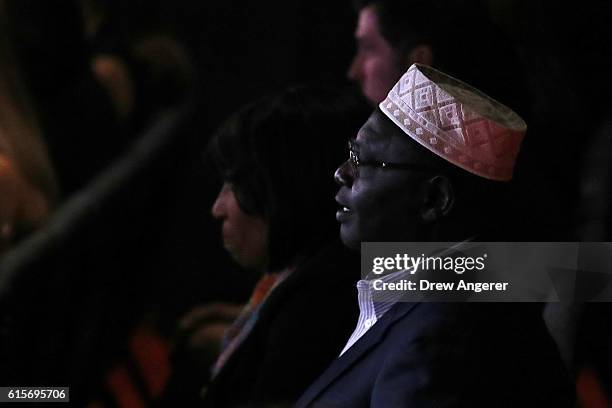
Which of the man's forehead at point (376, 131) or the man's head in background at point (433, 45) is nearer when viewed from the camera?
the man's forehead at point (376, 131)

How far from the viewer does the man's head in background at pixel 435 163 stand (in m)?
1.68

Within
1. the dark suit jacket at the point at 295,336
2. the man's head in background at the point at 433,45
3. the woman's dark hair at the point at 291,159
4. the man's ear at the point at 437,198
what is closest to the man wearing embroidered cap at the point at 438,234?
the man's ear at the point at 437,198

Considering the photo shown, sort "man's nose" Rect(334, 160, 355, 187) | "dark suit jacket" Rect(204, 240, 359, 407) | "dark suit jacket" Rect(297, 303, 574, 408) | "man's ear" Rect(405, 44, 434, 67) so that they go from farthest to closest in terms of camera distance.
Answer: "man's ear" Rect(405, 44, 434, 67)
"dark suit jacket" Rect(204, 240, 359, 407)
"man's nose" Rect(334, 160, 355, 187)
"dark suit jacket" Rect(297, 303, 574, 408)

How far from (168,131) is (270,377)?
7.65 feet

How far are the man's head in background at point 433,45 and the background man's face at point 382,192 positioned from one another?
0.71 metres

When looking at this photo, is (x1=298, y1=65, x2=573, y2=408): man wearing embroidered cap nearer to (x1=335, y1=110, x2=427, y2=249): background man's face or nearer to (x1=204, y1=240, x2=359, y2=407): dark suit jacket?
(x1=335, y1=110, x2=427, y2=249): background man's face

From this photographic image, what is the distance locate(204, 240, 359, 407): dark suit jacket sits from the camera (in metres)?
2.12

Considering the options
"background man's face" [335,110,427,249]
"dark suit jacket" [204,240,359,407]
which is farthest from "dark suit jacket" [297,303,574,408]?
"dark suit jacket" [204,240,359,407]

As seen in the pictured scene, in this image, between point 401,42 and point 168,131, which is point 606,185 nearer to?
point 401,42

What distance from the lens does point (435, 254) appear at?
5.61 feet

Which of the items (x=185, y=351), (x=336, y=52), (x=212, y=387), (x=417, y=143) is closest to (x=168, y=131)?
(x=336, y=52)

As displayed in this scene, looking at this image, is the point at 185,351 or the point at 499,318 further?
the point at 185,351

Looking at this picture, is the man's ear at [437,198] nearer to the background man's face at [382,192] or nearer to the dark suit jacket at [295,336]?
the background man's face at [382,192]

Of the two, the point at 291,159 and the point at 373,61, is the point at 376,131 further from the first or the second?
the point at 373,61
